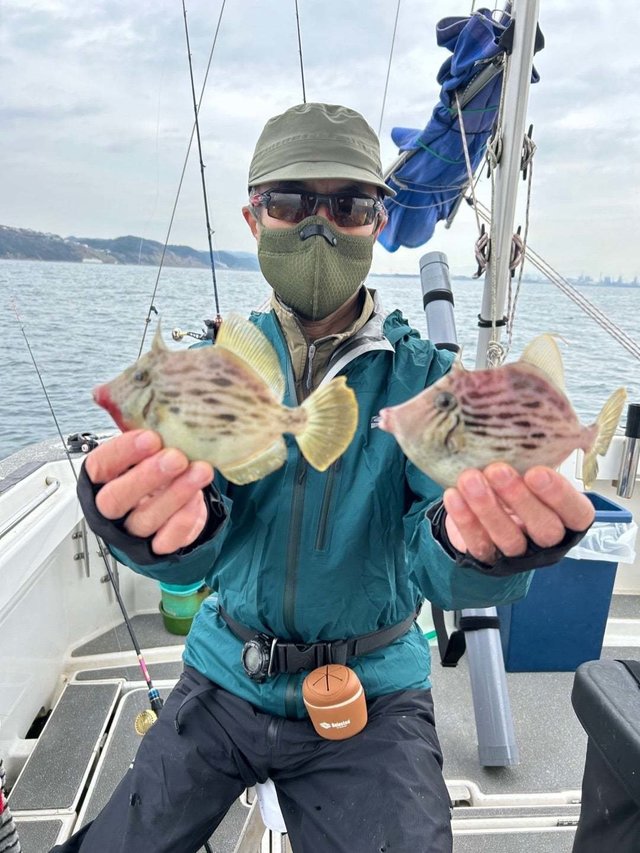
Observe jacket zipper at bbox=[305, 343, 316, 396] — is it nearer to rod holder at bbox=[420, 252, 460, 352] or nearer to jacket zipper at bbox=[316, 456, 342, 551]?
jacket zipper at bbox=[316, 456, 342, 551]

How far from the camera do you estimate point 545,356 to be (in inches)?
53.1

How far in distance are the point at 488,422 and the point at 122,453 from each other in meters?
0.84

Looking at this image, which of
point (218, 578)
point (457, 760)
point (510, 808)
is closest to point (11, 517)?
point (218, 578)

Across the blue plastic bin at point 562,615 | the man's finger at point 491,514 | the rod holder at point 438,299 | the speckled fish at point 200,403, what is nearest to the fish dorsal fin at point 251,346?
the speckled fish at point 200,403

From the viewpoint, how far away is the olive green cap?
1.99 meters

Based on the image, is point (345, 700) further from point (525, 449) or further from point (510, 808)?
point (510, 808)

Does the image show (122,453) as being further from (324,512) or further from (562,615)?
(562,615)

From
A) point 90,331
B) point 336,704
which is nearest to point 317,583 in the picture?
point 336,704

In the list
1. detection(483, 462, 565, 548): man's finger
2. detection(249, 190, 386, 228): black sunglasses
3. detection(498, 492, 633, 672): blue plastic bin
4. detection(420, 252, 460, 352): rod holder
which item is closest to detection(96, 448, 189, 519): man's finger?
detection(483, 462, 565, 548): man's finger

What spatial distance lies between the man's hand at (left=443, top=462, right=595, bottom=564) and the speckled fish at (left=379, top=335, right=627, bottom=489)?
0.14 ft

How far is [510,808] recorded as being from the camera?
9.18ft

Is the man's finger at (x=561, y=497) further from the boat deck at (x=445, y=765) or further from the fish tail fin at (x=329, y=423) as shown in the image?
the boat deck at (x=445, y=765)

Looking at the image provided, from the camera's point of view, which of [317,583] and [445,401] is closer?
[445,401]

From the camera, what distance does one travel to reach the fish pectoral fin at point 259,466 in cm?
141
